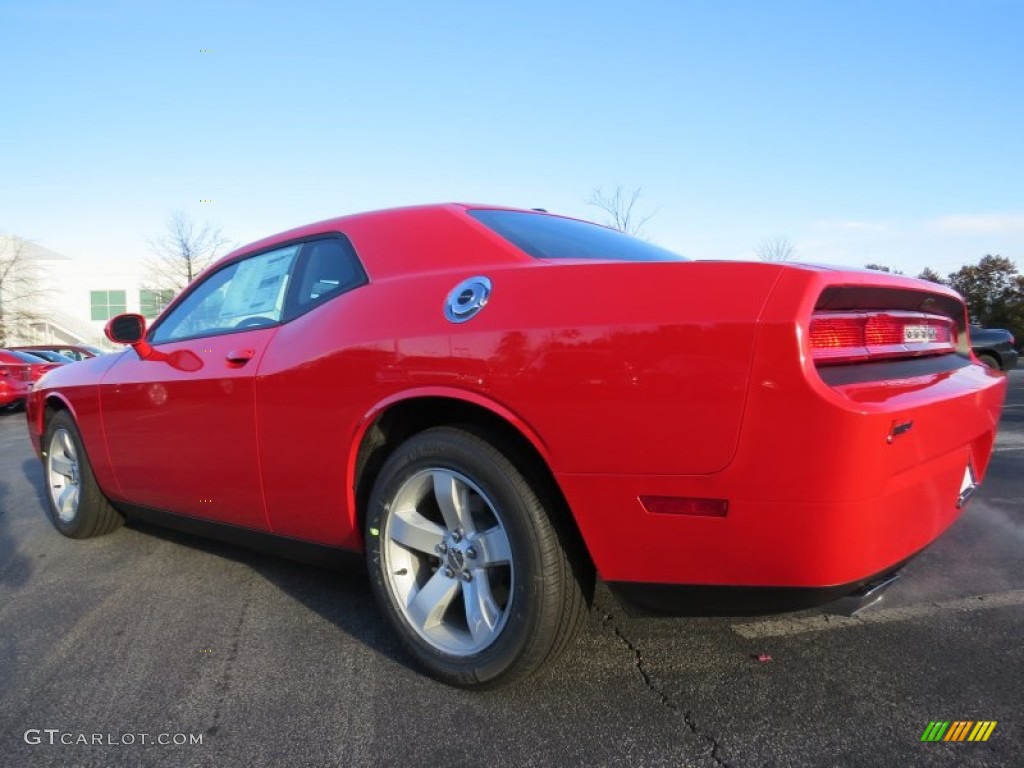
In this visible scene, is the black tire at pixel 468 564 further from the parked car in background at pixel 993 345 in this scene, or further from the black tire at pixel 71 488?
the parked car in background at pixel 993 345

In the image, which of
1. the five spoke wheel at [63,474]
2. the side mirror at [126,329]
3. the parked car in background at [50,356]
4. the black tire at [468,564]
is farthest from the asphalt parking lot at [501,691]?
the parked car in background at [50,356]

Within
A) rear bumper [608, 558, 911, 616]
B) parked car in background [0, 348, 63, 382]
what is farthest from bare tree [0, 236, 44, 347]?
rear bumper [608, 558, 911, 616]

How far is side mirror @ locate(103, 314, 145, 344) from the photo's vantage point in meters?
3.53

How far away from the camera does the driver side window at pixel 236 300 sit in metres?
2.98

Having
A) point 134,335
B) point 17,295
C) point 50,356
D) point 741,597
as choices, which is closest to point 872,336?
point 741,597

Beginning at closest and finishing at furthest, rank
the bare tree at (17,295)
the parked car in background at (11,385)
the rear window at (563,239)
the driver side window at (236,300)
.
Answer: the rear window at (563,239) → the driver side window at (236,300) → the parked car in background at (11,385) → the bare tree at (17,295)

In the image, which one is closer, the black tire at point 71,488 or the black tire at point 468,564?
the black tire at point 468,564

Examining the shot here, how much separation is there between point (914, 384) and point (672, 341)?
73 cm

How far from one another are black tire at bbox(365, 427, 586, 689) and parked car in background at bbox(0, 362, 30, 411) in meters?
12.6

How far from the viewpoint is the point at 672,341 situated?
69.7 inches

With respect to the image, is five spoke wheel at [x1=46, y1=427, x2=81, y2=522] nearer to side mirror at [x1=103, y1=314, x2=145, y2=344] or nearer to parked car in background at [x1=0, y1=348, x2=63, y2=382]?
side mirror at [x1=103, y1=314, x2=145, y2=344]

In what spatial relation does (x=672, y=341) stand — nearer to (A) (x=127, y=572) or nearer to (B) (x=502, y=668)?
(B) (x=502, y=668)

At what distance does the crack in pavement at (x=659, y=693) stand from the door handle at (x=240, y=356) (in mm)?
1746

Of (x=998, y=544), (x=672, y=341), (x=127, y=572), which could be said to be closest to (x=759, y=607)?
(x=672, y=341)
